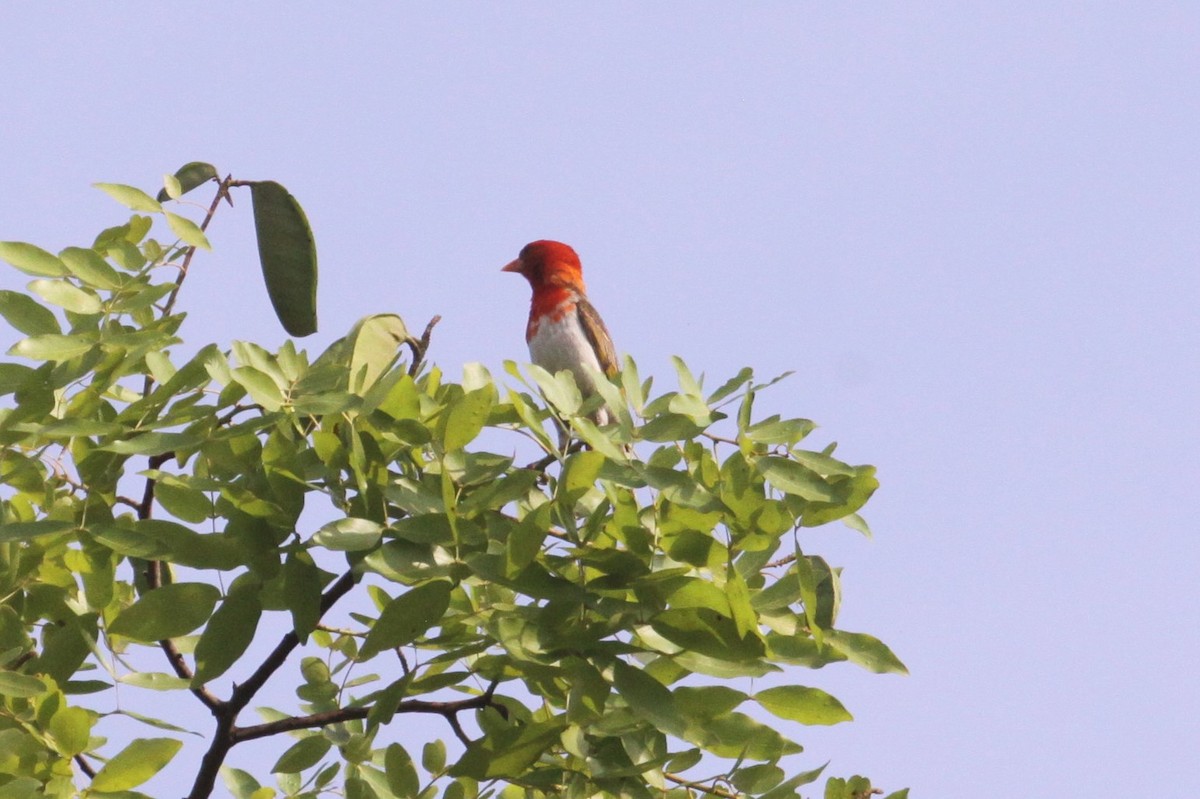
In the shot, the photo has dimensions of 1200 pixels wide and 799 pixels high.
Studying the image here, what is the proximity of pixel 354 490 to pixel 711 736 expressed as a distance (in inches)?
30.7

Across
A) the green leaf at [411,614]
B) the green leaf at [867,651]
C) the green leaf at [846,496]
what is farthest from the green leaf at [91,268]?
the green leaf at [867,651]

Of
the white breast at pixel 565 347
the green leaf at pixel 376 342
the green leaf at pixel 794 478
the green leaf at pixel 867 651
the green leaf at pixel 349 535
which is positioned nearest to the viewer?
the green leaf at pixel 349 535

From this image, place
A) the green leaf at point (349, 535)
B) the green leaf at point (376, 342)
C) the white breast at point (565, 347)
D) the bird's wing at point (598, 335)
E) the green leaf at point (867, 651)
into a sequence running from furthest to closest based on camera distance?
the bird's wing at point (598, 335)
the white breast at point (565, 347)
the green leaf at point (376, 342)
the green leaf at point (867, 651)
the green leaf at point (349, 535)

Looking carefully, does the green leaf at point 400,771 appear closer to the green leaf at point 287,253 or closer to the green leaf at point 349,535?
the green leaf at point 349,535

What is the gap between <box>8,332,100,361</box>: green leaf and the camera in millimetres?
2584

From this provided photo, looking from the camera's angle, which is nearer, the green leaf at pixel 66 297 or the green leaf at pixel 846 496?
the green leaf at pixel 846 496

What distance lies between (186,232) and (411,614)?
1092mm

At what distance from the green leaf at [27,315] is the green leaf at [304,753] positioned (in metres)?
0.97

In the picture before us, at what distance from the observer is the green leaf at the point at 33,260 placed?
277cm

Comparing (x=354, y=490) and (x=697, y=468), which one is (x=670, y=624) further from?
(x=354, y=490)

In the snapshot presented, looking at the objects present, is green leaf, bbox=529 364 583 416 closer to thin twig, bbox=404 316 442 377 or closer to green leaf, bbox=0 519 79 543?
thin twig, bbox=404 316 442 377

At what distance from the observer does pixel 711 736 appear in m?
2.54

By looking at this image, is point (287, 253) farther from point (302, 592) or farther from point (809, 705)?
point (809, 705)

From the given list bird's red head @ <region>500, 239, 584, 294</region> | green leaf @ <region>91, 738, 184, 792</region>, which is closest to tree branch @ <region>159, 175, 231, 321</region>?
green leaf @ <region>91, 738, 184, 792</region>
